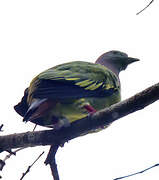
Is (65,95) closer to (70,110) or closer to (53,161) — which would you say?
(70,110)

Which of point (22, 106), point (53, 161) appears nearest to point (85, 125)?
point (53, 161)

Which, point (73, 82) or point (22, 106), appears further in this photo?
point (22, 106)

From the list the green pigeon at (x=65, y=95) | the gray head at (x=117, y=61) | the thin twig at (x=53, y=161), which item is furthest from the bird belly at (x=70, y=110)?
the gray head at (x=117, y=61)

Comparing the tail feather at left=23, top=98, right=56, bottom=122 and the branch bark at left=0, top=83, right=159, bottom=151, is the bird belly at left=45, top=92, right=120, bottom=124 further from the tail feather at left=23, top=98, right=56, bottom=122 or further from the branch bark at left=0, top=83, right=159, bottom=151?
the branch bark at left=0, top=83, right=159, bottom=151

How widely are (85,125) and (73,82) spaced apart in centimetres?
78

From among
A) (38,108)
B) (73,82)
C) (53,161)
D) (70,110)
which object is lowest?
(53,161)

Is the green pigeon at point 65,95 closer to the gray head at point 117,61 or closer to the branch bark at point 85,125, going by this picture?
the branch bark at point 85,125

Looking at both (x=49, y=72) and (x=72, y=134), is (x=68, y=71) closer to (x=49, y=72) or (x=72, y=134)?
(x=49, y=72)

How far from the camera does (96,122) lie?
155 inches

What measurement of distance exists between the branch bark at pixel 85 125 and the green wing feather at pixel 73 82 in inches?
16.4

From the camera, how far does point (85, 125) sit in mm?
4102

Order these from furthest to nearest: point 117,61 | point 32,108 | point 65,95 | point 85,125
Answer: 1. point 117,61
2. point 65,95
3. point 32,108
4. point 85,125

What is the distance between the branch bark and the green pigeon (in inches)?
5.7

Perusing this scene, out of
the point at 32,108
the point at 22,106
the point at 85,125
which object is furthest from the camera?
the point at 22,106
